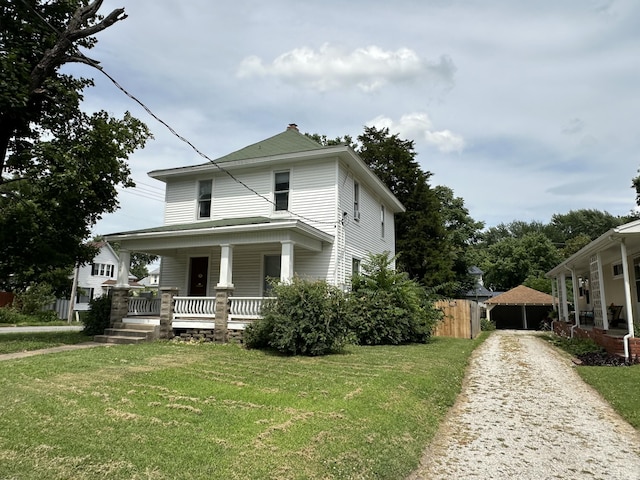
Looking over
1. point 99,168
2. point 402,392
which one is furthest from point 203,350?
point 99,168

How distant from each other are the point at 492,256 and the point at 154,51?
50.6m

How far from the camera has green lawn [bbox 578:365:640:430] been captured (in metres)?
6.27

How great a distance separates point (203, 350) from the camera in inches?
428

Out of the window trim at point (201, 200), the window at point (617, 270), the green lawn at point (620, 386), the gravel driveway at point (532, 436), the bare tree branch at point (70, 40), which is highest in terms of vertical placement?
the bare tree branch at point (70, 40)

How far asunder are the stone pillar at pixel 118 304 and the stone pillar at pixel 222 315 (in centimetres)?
360

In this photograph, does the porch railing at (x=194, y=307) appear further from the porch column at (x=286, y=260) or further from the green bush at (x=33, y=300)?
the green bush at (x=33, y=300)

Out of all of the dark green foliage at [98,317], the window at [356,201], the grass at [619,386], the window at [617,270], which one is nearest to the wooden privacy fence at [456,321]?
the window at [617,270]

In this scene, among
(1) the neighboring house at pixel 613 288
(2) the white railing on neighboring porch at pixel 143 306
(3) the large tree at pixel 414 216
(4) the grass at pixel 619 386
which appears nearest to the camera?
(4) the grass at pixel 619 386

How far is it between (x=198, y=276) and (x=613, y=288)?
1694 centimetres

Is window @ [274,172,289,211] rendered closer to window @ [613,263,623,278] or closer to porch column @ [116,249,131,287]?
porch column @ [116,249,131,287]

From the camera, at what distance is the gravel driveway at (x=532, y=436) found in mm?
4230

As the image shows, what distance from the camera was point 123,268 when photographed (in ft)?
47.9

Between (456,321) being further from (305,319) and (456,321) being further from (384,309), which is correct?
(305,319)

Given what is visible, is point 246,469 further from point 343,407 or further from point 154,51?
point 154,51
